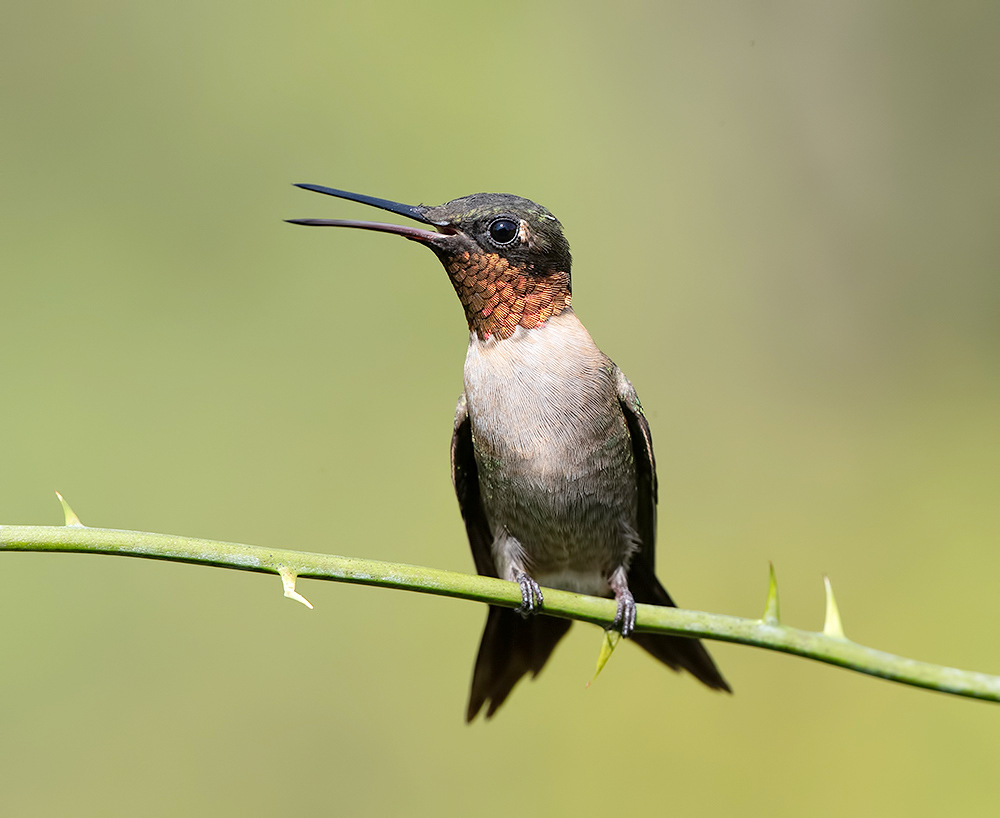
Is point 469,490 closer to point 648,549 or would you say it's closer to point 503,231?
point 648,549

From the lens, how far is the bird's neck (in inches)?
83.0

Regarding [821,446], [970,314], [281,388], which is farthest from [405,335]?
[970,314]

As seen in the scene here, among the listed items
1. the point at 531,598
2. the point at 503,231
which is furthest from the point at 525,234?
the point at 531,598

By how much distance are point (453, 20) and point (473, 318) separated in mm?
3269

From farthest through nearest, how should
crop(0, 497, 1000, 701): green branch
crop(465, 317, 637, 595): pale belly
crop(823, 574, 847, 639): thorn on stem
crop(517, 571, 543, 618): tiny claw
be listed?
crop(465, 317, 637, 595): pale belly → crop(517, 571, 543, 618): tiny claw → crop(823, 574, 847, 639): thorn on stem → crop(0, 497, 1000, 701): green branch

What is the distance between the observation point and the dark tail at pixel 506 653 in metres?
2.52

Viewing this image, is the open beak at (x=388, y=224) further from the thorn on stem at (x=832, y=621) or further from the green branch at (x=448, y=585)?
the thorn on stem at (x=832, y=621)

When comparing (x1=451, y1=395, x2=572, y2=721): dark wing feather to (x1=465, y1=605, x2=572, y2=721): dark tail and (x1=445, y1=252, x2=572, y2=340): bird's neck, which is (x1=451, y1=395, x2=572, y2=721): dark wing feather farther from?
(x1=445, y1=252, x2=572, y2=340): bird's neck

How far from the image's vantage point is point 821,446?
4.68 metres

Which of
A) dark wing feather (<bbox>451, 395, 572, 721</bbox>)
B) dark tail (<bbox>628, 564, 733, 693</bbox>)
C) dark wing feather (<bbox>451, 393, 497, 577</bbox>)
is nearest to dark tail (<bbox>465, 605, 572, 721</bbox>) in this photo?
dark wing feather (<bbox>451, 395, 572, 721</bbox>)

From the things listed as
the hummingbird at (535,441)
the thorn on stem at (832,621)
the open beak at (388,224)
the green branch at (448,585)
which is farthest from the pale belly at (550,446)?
the thorn on stem at (832,621)

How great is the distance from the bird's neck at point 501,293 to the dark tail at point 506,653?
87 centimetres

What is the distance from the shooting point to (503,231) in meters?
2.09

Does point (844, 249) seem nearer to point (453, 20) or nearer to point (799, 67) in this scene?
point (799, 67)
